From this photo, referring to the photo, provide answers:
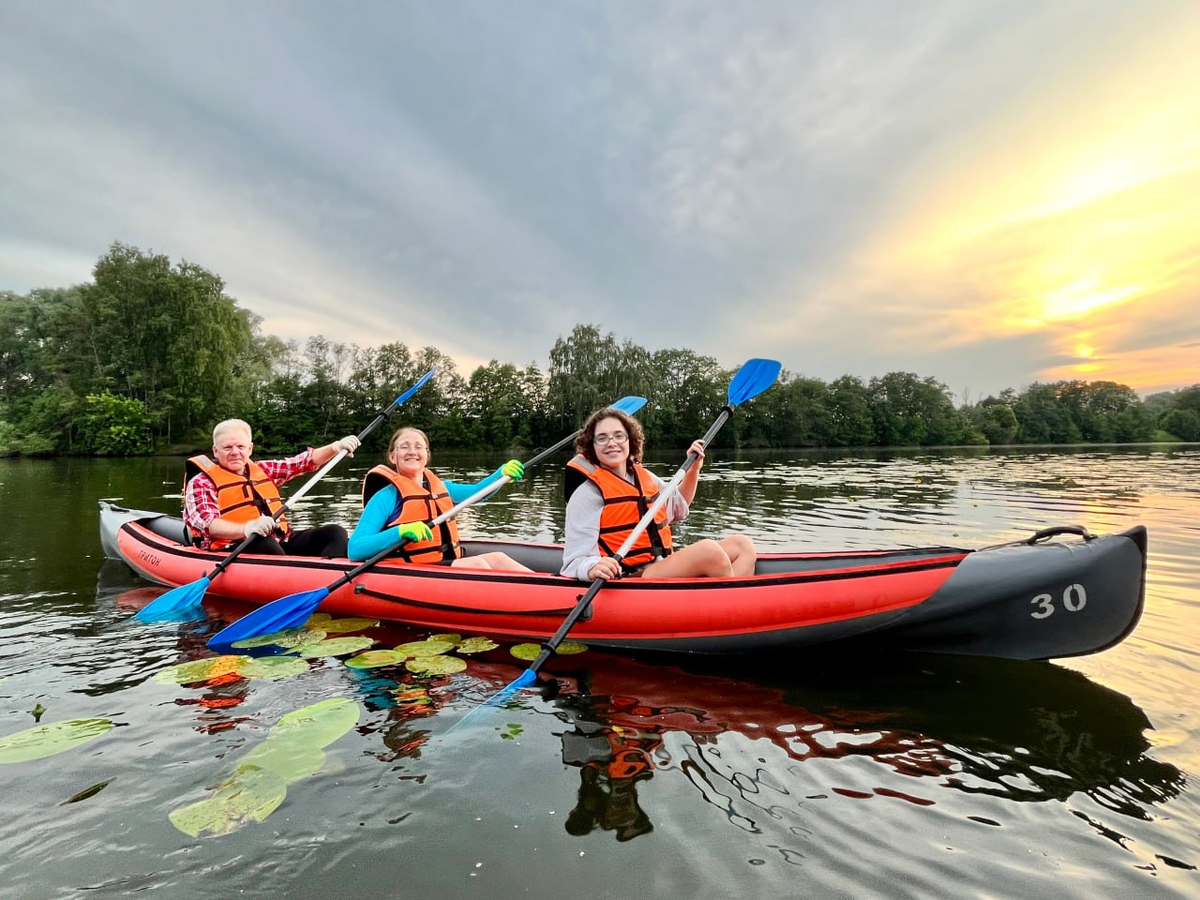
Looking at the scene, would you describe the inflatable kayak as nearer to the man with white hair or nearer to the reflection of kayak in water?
the reflection of kayak in water

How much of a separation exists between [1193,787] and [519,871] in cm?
241

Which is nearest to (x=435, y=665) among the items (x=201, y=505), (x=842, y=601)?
(x=842, y=601)

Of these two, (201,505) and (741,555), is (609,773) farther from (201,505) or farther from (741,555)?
(201,505)

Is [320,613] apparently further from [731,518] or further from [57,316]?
[57,316]

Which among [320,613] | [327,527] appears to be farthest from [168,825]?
[327,527]

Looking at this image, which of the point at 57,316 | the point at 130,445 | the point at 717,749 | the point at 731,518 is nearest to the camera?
the point at 717,749

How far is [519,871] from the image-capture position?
1.78 m

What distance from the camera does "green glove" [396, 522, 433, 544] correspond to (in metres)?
4.11

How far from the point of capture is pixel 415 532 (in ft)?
13.5

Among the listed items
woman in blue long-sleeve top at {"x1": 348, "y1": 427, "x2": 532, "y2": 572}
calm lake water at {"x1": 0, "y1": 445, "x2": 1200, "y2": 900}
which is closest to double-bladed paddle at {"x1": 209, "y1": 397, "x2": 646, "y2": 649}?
woman in blue long-sleeve top at {"x1": 348, "y1": 427, "x2": 532, "y2": 572}

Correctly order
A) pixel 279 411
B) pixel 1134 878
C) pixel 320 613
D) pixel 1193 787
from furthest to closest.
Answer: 1. pixel 279 411
2. pixel 320 613
3. pixel 1193 787
4. pixel 1134 878

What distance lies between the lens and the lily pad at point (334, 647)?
3699 millimetres

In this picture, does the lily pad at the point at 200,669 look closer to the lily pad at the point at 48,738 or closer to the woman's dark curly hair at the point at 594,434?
the lily pad at the point at 48,738

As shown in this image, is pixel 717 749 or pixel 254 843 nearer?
pixel 254 843
